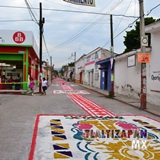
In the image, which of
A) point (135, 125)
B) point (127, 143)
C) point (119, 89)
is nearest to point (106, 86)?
point (119, 89)

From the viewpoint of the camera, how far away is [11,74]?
29.0 meters

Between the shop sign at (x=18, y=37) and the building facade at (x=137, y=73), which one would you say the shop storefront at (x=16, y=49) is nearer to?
the shop sign at (x=18, y=37)

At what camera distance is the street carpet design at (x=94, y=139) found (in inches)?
223

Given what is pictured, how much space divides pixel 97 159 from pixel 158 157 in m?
1.35

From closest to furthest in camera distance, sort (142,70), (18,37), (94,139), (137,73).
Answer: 1. (94,139)
2. (142,70)
3. (137,73)
4. (18,37)

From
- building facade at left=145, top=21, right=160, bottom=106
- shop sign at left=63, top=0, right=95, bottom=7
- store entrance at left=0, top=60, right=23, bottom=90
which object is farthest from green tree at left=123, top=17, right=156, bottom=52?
shop sign at left=63, top=0, right=95, bottom=7

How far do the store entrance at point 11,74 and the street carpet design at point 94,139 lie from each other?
52.3 feet

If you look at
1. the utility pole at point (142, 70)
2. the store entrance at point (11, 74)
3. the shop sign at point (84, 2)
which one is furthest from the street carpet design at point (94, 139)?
the store entrance at point (11, 74)

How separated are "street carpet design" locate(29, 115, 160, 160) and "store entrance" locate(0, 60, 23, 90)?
1593 centimetres

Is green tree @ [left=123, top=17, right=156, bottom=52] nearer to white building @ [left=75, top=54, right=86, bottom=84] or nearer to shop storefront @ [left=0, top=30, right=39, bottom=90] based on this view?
shop storefront @ [left=0, top=30, right=39, bottom=90]

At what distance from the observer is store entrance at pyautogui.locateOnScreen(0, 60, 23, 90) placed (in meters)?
25.0

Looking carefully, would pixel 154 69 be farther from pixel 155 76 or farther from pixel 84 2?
pixel 84 2

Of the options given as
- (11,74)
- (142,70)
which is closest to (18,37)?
(11,74)

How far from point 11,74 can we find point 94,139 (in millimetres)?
23516
